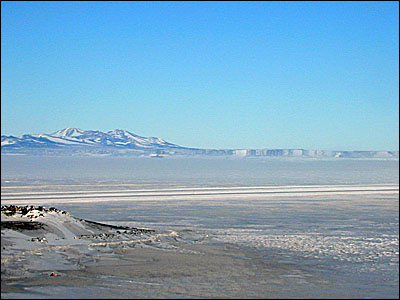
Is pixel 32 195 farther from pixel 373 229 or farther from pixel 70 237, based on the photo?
pixel 373 229

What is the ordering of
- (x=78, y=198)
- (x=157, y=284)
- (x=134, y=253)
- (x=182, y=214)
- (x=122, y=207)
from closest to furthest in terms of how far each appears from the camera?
1. (x=157, y=284)
2. (x=134, y=253)
3. (x=182, y=214)
4. (x=122, y=207)
5. (x=78, y=198)

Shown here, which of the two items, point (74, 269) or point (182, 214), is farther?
point (182, 214)

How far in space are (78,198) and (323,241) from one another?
16855 millimetres

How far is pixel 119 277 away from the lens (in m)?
12.0

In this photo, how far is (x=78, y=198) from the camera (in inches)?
1184

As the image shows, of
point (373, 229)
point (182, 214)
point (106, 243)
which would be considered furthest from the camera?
point (182, 214)

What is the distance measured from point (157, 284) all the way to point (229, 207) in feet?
47.4

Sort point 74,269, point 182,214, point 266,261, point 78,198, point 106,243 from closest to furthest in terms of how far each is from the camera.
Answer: point 74,269 → point 266,261 → point 106,243 → point 182,214 → point 78,198

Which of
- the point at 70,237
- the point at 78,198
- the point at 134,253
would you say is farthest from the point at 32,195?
the point at 134,253

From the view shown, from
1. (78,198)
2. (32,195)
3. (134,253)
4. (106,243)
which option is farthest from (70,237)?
(32,195)

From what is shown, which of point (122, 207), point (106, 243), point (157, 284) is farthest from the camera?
point (122, 207)

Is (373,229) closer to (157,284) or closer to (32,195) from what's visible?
(157,284)

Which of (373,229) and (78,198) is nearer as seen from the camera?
(373,229)

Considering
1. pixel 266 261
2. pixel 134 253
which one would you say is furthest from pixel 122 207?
pixel 266 261
